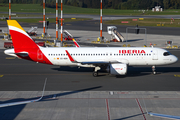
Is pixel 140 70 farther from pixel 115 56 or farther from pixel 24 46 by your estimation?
pixel 24 46

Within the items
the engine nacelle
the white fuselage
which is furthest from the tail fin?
the engine nacelle

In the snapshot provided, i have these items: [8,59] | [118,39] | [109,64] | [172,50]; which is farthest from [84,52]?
[118,39]

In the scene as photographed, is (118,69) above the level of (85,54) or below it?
below

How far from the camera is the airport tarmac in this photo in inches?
951

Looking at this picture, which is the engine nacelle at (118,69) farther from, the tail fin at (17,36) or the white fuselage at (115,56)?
the tail fin at (17,36)

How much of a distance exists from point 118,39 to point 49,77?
41041mm

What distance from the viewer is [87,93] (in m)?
30.1

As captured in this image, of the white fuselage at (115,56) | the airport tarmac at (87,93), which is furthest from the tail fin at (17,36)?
the airport tarmac at (87,93)

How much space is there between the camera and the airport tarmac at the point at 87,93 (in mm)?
24156

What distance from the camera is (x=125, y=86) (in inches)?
1296

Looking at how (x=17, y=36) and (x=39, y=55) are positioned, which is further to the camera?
(x=17, y=36)

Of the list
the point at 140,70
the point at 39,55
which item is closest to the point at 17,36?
the point at 39,55

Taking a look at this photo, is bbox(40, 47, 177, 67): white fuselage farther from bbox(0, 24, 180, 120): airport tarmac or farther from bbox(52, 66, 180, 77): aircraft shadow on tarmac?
bbox(52, 66, 180, 77): aircraft shadow on tarmac

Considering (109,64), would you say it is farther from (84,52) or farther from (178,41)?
(178,41)
